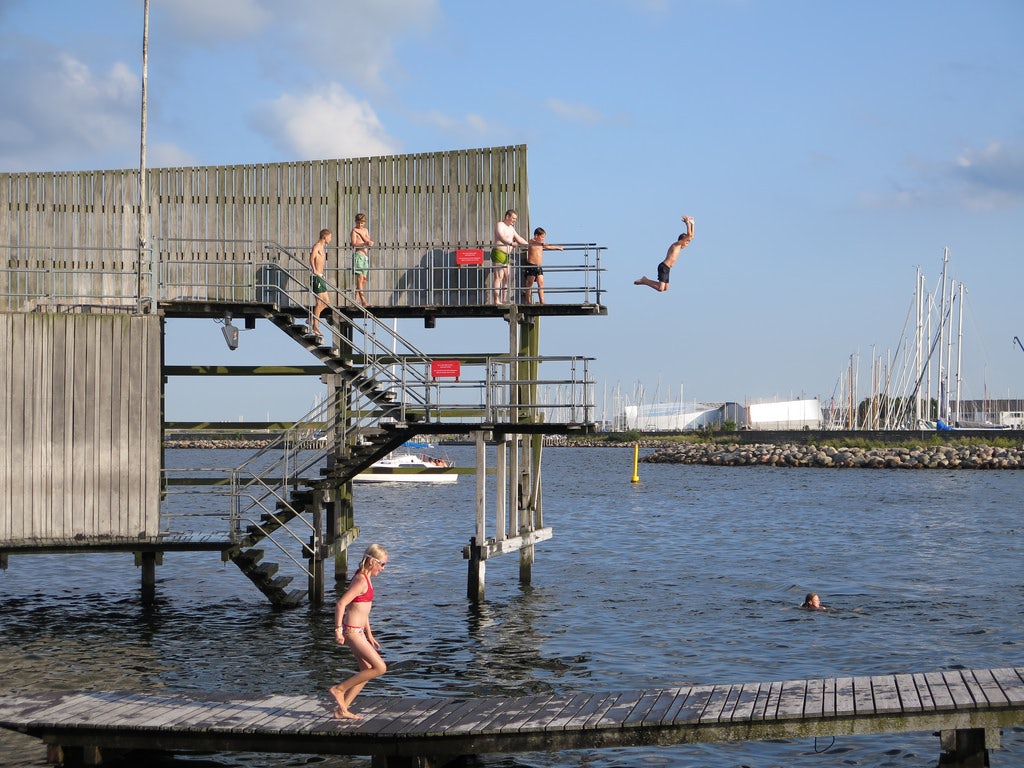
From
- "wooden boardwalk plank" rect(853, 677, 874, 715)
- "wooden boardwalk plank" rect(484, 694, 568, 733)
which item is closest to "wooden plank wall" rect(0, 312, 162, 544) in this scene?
"wooden boardwalk plank" rect(484, 694, 568, 733)

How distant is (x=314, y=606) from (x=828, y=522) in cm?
3417

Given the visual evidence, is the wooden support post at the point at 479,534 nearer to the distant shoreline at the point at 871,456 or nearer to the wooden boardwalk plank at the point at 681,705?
the wooden boardwalk plank at the point at 681,705

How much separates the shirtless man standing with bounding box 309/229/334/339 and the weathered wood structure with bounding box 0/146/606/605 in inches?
10.9

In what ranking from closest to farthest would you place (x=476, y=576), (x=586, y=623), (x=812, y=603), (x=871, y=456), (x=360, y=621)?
1. (x=360, y=621)
2. (x=586, y=623)
3. (x=476, y=576)
4. (x=812, y=603)
5. (x=871, y=456)

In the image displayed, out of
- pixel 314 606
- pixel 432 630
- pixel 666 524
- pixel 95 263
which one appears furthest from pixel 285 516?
pixel 666 524

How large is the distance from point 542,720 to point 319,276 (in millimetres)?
14417

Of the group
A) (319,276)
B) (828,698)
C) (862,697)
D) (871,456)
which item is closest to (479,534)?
(319,276)

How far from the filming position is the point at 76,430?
77.0 ft

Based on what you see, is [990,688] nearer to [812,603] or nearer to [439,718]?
[439,718]

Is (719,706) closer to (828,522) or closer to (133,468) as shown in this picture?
(133,468)

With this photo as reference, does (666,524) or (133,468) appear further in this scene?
(666,524)

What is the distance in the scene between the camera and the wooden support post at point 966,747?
1372cm

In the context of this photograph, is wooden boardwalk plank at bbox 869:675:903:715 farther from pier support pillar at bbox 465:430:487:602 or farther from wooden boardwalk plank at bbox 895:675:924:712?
pier support pillar at bbox 465:430:487:602

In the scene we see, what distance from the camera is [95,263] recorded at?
28.1 metres
